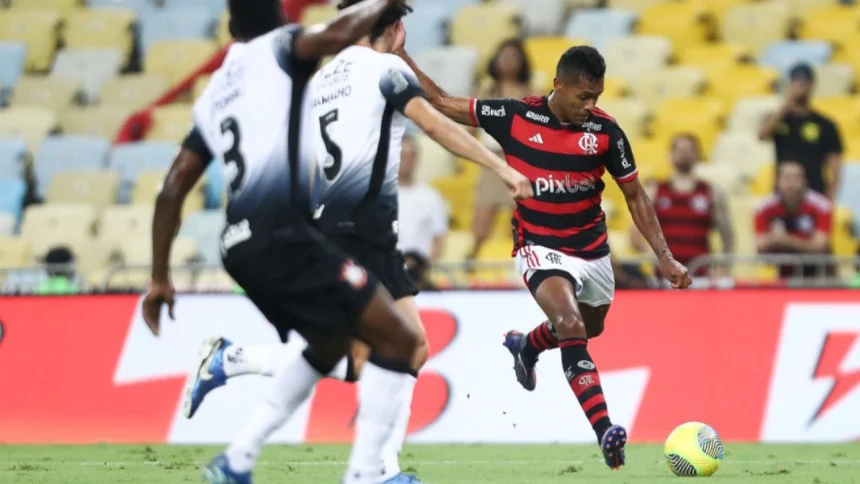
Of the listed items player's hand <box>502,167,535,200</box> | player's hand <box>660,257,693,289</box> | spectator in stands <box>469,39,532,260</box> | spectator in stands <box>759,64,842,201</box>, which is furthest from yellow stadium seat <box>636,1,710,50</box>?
player's hand <box>502,167,535,200</box>

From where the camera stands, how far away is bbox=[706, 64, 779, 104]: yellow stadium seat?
17828 millimetres

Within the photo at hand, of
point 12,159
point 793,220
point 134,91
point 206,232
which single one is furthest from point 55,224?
point 793,220

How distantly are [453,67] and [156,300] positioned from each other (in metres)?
11.5

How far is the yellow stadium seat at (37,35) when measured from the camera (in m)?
20.7

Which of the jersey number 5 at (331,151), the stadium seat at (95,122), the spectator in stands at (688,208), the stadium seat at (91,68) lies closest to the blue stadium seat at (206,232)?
the stadium seat at (95,122)

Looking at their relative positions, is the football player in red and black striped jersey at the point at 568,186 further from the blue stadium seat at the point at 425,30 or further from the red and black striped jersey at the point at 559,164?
the blue stadium seat at the point at 425,30

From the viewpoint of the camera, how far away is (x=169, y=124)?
1881 cm

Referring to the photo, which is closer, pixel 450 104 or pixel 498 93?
pixel 450 104

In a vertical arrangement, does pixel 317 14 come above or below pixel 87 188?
above

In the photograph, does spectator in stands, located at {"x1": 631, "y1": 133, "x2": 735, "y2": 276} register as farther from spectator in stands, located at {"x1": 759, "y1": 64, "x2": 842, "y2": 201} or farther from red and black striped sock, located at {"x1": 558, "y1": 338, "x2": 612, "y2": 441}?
red and black striped sock, located at {"x1": 558, "y1": 338, "x2": 612, "y2": 441}

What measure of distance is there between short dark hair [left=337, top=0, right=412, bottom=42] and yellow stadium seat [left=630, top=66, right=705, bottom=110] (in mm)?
9496

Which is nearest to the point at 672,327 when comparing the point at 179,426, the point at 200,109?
the point at 179,426

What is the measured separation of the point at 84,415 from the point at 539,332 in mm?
4195

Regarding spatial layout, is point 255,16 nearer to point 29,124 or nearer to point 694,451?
point 694,451
